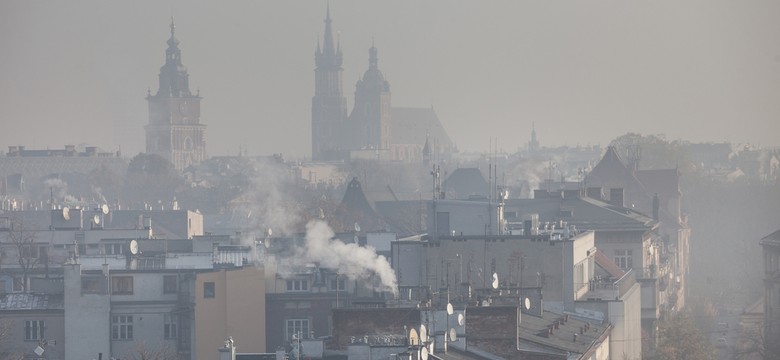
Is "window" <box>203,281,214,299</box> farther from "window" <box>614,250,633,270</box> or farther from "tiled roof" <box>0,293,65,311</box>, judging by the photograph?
"window" <box>614,250,633,270</box>

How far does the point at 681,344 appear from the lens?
79812 mm

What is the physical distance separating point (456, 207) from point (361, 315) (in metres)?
22.8

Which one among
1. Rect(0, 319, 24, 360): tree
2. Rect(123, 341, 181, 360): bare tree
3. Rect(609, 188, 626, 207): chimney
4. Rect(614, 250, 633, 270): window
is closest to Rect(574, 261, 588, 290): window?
Rect(123, 341, 181, 360): bare tree

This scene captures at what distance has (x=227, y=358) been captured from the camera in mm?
53344

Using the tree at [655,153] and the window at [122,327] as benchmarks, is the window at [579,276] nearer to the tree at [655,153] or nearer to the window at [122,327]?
the window at [122,327]

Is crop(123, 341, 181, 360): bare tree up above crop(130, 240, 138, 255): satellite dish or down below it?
below

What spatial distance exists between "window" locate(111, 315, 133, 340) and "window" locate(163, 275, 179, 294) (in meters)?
1.21

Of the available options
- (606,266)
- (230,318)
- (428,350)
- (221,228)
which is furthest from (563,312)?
(221,228)

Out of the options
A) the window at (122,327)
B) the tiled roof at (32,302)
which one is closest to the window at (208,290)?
the window at (122,327)

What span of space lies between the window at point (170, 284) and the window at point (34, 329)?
3.38 metres

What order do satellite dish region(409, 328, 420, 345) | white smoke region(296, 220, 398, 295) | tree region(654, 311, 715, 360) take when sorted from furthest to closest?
tree region(654, 311, 715, 360)
white smoke region(296, 220, 398, 295)
satellite dish region(409, 328, 420, 345)

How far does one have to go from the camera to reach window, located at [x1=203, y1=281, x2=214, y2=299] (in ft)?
231

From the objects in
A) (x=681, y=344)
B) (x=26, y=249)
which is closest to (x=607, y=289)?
(x=681, y=344)

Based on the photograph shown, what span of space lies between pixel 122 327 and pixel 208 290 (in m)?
2.78
